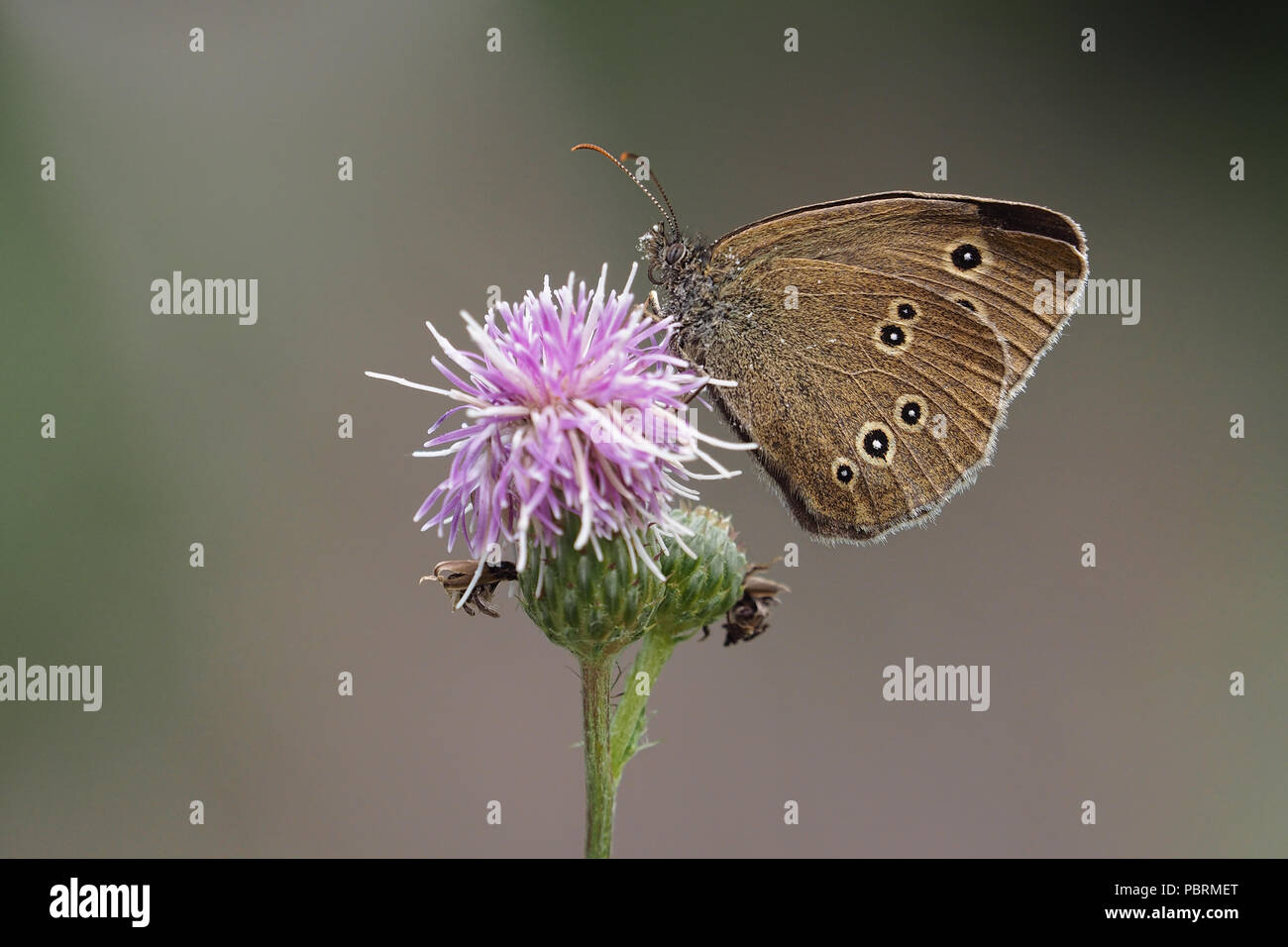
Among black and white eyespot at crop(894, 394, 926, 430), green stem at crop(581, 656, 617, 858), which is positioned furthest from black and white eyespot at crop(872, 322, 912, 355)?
green stem at crop(581, 656, 617, 858)

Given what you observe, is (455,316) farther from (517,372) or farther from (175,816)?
(517,372)

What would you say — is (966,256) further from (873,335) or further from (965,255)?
(873,335)

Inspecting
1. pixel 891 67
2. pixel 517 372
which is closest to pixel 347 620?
pixel 517 372

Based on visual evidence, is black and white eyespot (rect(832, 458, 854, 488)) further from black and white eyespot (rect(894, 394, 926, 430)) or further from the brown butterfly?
black and white eyespot (rect(894, 394, 926, 430))
